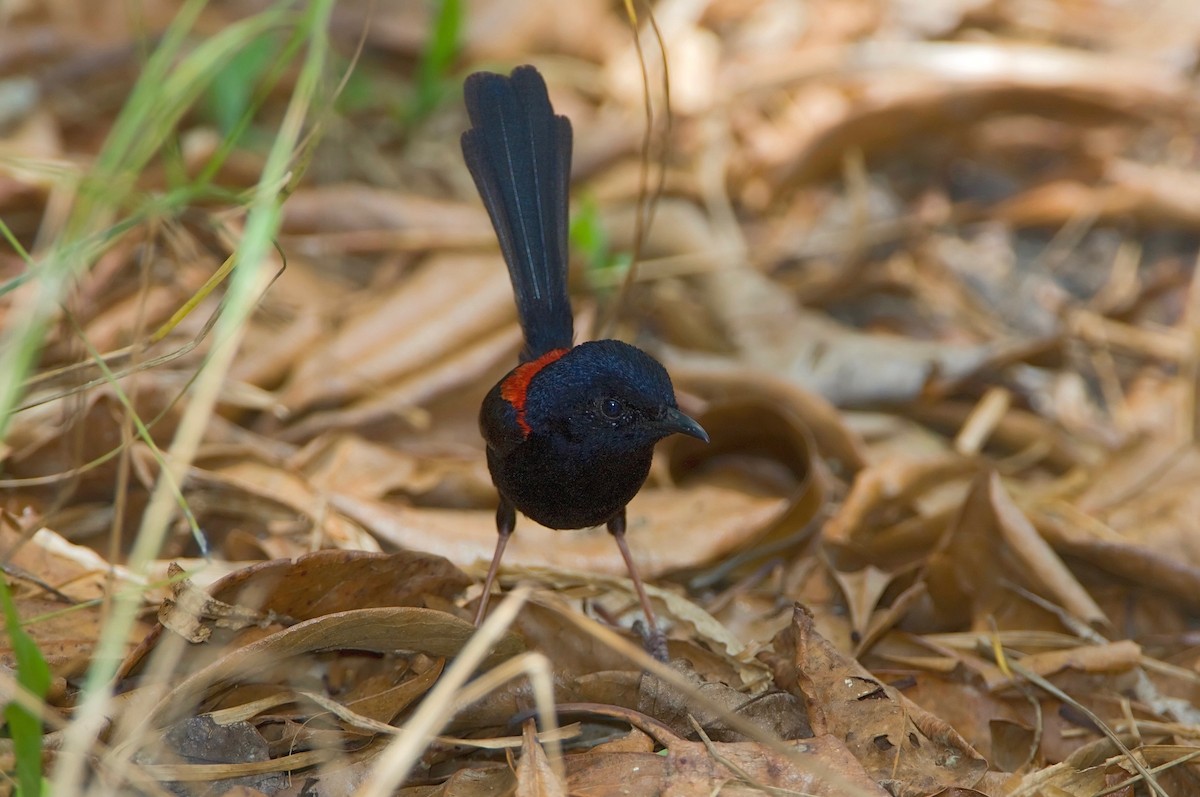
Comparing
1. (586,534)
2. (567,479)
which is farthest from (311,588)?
(586,534)

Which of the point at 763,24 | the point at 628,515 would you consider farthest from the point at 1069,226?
the point at 628,515

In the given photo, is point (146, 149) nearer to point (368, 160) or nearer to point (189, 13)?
point (189, 13)

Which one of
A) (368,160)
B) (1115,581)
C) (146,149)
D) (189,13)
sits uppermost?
(189,13)

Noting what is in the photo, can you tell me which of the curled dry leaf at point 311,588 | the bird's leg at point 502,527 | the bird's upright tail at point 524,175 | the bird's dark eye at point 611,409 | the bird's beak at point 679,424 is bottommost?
the bird's leg at point 502,527

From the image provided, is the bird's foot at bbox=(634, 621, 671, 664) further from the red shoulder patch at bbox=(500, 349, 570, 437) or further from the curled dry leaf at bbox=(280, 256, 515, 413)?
the curled dry leaf at bbox=(280, 256, 515, 413)

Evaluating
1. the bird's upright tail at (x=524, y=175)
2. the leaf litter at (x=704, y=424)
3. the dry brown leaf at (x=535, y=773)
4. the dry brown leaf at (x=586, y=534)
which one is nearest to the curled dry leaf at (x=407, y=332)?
the leaf litter at (x=704, y=424)

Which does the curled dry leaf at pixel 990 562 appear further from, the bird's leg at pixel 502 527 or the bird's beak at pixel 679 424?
the bird's leg at pixel 502 527

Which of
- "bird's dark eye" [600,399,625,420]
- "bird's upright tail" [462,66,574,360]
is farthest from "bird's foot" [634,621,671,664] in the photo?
"bird's upright tail" [462,66,574,360]
